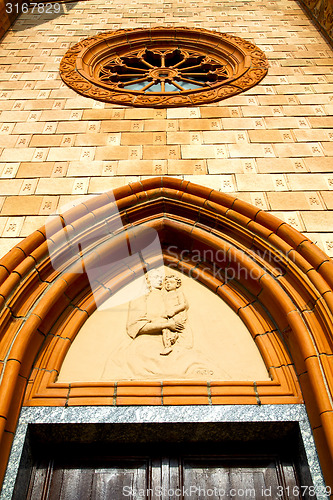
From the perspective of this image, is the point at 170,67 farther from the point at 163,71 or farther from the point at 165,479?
the point at 165,479

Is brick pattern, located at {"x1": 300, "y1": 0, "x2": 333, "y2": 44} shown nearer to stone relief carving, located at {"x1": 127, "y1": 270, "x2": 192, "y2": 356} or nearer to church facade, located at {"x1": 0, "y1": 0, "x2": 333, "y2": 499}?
church facade, located at {"x1": 0, "y1": 0, "x2": 333, "y2": 499}

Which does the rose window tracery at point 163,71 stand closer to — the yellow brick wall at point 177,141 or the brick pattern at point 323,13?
the yellow brick wall at point 177,141

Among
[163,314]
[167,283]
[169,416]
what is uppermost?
[167,283]

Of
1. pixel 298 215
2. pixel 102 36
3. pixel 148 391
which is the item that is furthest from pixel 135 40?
pixel 148 391

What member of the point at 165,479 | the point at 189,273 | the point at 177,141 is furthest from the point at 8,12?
the point at 165,479

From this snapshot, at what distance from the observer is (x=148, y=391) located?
10.7 ft

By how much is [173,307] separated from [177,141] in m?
2.23

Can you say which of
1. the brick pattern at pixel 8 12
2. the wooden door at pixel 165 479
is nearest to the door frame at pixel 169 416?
the wooden door at pixel 165 479

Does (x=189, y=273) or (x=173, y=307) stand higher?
(x=189, y=273)

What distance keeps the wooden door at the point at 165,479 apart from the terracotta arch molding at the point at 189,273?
0.40 metres

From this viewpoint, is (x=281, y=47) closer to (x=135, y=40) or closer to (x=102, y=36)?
(x=135, y=40)

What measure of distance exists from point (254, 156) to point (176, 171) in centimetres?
93

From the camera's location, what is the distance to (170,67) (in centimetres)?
750

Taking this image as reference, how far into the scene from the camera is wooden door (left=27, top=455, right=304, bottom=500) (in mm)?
3029
